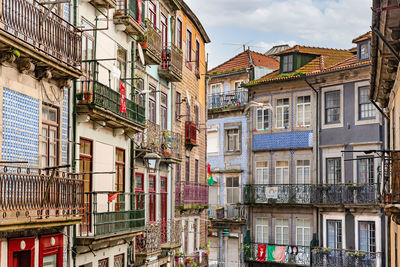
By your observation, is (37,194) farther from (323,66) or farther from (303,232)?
(323,66)

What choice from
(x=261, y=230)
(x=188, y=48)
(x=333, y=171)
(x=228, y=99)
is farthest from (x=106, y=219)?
(x=228, y=99)

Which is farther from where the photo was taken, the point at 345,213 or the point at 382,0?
the point at 345,213

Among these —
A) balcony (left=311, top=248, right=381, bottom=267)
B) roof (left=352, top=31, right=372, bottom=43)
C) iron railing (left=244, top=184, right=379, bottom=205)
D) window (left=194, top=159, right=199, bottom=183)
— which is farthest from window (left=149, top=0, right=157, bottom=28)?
balcony (left=311, top=248, right=381, bottom=267)

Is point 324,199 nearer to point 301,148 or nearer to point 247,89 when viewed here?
point 301,148

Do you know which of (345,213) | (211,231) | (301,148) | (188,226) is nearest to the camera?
(188,226)

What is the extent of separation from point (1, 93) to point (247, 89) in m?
28.7

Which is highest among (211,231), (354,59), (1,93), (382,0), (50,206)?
(354,59)

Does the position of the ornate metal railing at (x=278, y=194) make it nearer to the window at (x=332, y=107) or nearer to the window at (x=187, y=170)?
the window at (x=332, y=107)

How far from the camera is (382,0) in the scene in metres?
12.0

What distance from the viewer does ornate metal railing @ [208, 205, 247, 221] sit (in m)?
40.0

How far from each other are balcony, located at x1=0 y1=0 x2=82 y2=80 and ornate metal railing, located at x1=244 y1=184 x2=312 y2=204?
23.2 metres

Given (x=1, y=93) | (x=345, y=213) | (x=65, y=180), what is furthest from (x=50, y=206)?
(x=345, y=213)

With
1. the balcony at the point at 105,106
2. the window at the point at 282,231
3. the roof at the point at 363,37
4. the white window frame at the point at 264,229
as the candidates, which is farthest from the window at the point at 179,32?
the white window frame at the point at 264,229

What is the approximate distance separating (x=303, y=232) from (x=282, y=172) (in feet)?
12.1
